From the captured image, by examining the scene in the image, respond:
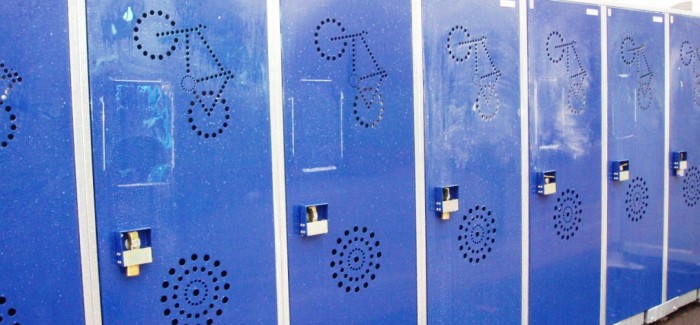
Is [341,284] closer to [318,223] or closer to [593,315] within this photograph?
[318,223]

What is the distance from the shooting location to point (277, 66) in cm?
220

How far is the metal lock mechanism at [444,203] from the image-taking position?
8.79 feet

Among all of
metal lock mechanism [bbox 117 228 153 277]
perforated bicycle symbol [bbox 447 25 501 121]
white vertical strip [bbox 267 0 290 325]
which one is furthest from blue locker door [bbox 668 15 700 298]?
metal lock mechanism [bbox 117 228 153 277]

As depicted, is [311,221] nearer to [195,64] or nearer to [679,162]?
[195,64]

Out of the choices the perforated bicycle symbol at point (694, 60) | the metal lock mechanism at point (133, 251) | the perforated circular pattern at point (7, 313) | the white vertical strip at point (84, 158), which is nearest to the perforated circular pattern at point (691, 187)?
the perforated bicycle symbol at point (694, 60)

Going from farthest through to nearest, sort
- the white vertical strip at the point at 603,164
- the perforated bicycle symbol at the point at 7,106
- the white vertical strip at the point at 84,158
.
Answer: the white vertical strip at the point at 603,164
the white vertical strip at the point at 84,158
the perforated bicycle symbol at the point at 7,106

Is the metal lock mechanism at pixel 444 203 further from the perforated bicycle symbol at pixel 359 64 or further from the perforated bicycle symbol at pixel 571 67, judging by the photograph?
the perforated bicycle symbol at pixel 571 67

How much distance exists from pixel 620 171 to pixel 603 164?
117 millimetres

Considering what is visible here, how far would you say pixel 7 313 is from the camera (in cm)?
174

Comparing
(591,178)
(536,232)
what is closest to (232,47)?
(536,232)

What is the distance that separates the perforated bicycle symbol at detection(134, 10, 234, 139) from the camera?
1.93 m

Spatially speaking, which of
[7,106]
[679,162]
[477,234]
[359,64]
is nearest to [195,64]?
[7,106]

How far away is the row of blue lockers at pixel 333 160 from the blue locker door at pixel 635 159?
0.5 inches

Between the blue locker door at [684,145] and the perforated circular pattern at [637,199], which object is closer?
the perforated circular pattern at [637,199]
